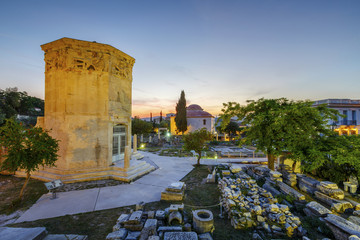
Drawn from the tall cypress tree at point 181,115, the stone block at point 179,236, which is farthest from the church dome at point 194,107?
the stone block at point 179,236

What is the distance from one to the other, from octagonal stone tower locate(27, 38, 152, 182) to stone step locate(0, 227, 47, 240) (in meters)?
5.22

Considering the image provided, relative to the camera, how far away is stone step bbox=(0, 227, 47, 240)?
145 inches

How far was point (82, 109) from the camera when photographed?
9.63 meters

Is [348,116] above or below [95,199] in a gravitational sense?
above

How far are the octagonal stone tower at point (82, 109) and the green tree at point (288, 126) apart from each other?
8658 mm

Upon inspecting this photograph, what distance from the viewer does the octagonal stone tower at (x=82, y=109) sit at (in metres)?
9.34

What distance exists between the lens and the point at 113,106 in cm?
1052

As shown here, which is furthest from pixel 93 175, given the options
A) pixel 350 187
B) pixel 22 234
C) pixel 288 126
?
pixel 350 187

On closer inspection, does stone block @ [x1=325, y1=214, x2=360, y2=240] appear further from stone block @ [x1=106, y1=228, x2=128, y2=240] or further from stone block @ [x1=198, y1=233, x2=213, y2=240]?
stone block @ [x1=106, y1=228, x2=128, y2=240]

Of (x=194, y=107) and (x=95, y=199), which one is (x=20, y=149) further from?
(x=194, y=107)

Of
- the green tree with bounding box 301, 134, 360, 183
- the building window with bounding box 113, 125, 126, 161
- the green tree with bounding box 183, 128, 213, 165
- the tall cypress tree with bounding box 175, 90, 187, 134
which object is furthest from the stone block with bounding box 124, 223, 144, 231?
the tall cypress tree with bounding box 175, 90, 187, 134

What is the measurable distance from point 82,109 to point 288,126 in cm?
1289

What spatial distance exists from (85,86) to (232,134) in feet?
125

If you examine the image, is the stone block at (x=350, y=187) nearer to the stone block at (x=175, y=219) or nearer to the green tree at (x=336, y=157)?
the green tree at (x=336, y=157)
